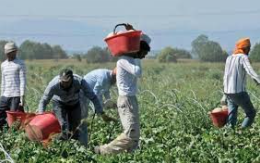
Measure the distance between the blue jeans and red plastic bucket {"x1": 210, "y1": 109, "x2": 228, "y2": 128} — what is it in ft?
0.99

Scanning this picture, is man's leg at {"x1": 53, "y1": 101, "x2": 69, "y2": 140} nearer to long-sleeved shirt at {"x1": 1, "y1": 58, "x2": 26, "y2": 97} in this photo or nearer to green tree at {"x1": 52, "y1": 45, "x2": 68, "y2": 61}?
long-sleeved shirt at {"x1": 1, "y1": 58, "x2": 26, "y2": 97}

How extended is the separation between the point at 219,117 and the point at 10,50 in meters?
3.02

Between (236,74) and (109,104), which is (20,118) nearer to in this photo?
(109,104)

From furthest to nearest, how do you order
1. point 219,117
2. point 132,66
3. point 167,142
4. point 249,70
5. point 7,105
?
point 219,117 → point 7,105 → point 249,70 → point 167,142 → point 132,66

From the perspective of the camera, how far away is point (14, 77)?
402 inches

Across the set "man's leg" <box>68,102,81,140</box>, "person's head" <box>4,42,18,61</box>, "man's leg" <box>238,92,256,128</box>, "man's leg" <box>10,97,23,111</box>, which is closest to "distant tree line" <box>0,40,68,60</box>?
"man's leg" <box>10,97,23,111</box>

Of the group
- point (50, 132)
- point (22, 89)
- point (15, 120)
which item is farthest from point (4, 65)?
point (50, 132)

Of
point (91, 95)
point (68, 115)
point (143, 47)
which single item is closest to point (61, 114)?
point (68, 115)

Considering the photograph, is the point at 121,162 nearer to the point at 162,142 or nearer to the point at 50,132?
the point at 50,132

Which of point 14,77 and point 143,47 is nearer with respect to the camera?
point 143,47

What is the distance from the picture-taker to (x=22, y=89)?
397 inches

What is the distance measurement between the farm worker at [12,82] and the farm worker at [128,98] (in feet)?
7.37

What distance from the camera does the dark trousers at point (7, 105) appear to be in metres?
10.2

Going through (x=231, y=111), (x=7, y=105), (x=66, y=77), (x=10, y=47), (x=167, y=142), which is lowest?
(x=167, y=142)
